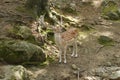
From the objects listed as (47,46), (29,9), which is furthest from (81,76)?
(29,9)

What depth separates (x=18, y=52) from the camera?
787 centimetres

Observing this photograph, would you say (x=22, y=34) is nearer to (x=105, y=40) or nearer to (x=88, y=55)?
(x=88, y=55)

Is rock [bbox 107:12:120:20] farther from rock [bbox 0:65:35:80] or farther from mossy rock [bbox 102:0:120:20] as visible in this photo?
rock [bbox 0:65:35:80]

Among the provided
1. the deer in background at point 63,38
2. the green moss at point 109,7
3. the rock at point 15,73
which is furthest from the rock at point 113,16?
the rock at point 15,73

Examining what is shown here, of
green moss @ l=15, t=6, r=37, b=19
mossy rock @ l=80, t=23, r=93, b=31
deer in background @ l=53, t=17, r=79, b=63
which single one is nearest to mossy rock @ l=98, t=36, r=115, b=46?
mossy rock @ l=80, t=23, r=93, b=31

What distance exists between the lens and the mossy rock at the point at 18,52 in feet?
25.8

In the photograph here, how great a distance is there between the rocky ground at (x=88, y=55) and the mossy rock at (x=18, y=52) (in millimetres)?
318

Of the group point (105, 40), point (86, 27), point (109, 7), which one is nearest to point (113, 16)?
point (109, 7)

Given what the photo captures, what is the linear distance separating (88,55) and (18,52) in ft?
7.67

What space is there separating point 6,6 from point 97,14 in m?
3.95

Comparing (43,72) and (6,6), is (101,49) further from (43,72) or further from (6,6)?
(6,6)

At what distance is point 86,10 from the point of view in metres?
12.9

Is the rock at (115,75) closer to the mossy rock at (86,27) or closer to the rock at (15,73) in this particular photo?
the rock at (15,73)

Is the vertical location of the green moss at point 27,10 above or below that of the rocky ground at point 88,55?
above
